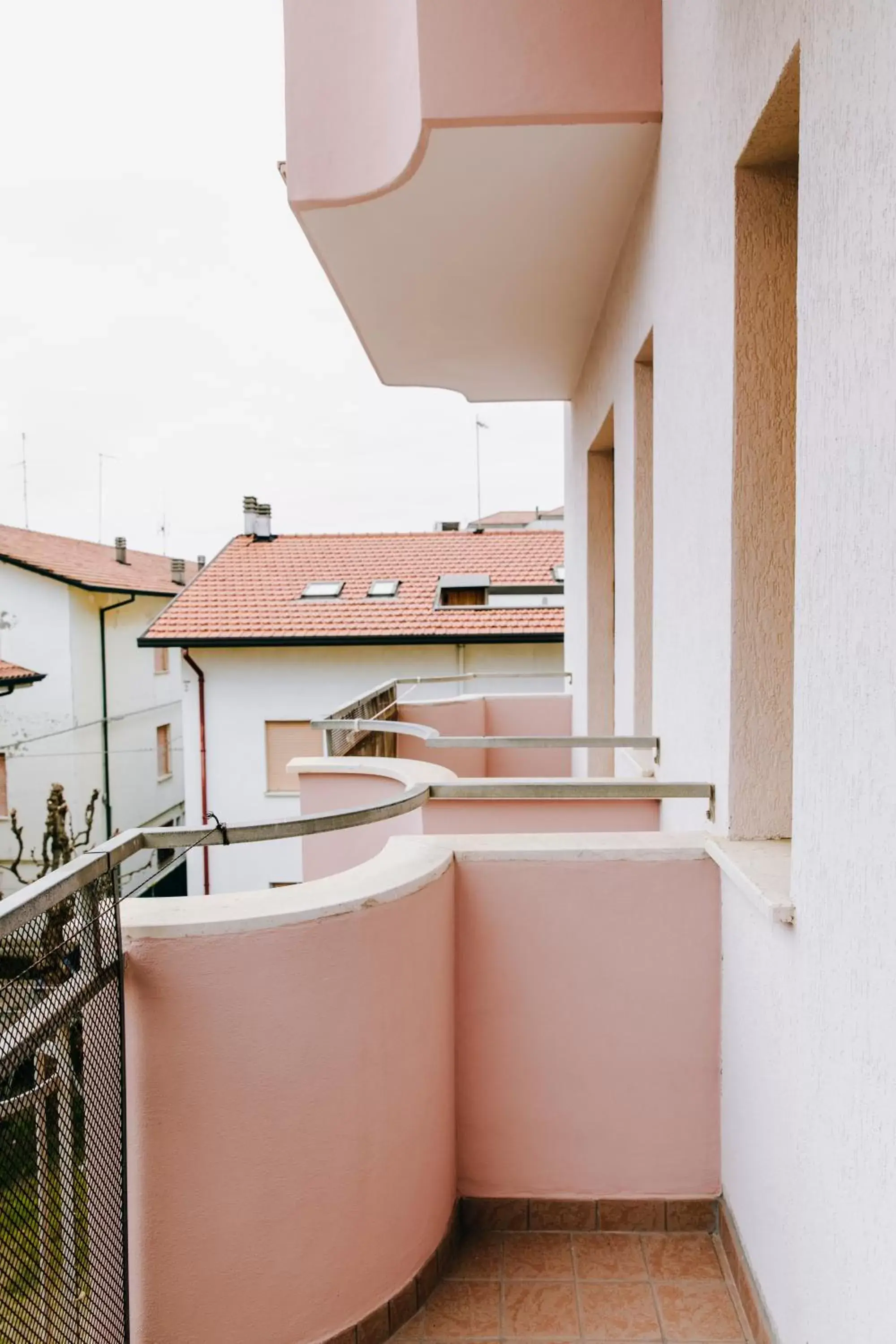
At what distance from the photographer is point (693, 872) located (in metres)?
2.97

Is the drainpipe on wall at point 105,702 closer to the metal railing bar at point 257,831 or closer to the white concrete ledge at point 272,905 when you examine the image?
the metal railing bar at point 257,831

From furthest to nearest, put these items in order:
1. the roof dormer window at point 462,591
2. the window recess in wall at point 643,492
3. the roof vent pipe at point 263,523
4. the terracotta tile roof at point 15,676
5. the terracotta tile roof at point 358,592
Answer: the roof vent pipe at point 263,523 → the roof dormer window at point 462,591 → the terracotta tile roof at point 358,592 → the terracotta tile roof at point 15,676 → the window recess in wall at point 643,492

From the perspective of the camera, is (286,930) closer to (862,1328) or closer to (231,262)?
(862,1328)

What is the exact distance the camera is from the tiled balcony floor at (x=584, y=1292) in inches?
104

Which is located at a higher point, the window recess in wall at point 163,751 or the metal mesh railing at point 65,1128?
the metal mesh railing at point 65,1128

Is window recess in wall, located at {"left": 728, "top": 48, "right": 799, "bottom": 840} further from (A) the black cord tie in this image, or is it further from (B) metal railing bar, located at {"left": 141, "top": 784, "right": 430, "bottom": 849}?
(A) the black cord tie

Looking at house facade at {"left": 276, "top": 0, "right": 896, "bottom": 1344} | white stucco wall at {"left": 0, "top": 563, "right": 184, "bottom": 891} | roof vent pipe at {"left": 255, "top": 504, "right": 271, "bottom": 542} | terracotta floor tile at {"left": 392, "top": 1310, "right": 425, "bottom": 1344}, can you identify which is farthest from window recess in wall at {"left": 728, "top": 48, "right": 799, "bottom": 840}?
roof vent pipe at {"left": 255, "top": 504, "right": 271, "bottom": 542}

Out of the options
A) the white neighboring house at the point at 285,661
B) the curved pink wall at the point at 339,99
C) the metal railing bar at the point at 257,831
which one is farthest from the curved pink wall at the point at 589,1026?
the white neighboring house at the point at 285,661

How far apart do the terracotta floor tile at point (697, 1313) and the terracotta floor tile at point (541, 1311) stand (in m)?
0.27

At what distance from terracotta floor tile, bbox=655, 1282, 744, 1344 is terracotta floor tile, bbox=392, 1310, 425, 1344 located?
71 centimetres

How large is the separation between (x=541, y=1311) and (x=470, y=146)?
4500mm

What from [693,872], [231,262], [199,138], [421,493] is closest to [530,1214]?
[693,872]

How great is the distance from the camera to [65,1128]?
219 cm

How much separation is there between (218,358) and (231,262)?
57.0 feet
